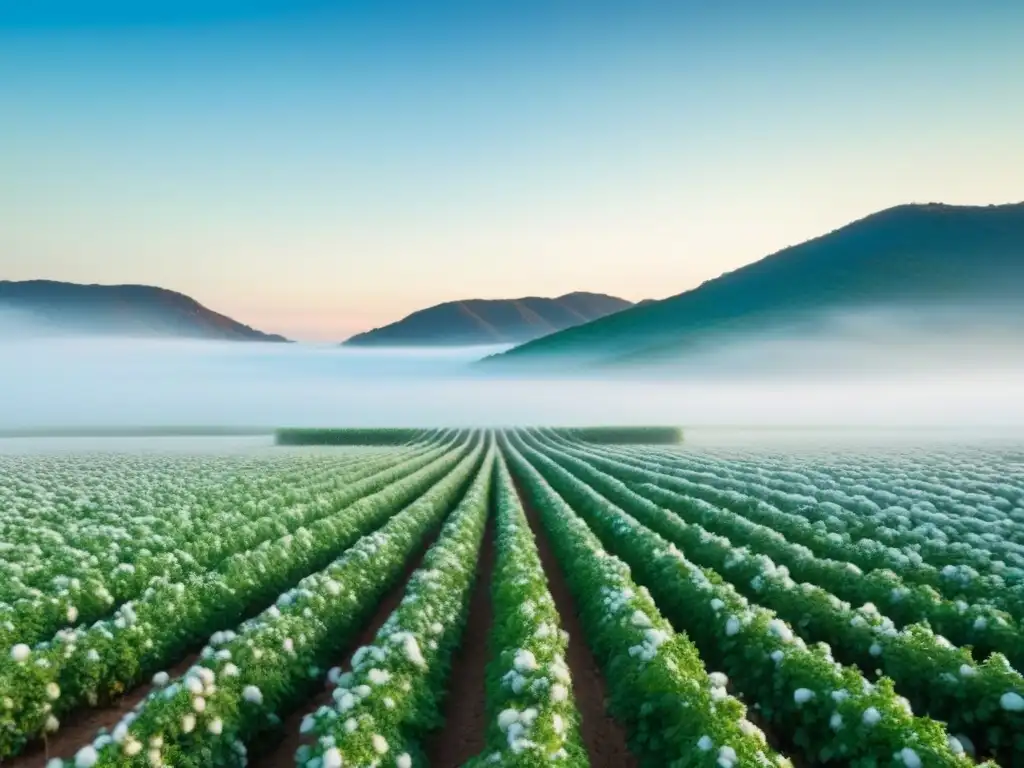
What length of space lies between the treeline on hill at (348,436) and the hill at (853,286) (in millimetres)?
87508

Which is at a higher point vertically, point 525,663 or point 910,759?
point 525,663

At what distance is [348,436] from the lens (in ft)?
290

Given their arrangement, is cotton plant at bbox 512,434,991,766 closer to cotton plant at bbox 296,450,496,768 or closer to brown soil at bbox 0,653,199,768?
cotton plant at bbox 296,450,496,768

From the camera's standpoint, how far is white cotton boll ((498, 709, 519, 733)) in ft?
22.8

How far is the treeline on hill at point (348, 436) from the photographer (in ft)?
285

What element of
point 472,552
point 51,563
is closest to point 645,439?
point 472,552

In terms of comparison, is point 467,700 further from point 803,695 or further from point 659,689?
point 803,695

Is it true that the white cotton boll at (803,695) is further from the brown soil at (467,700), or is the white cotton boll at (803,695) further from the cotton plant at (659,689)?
the brown soil at (467,700)

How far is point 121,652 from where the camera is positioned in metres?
9.58

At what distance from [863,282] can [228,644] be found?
171273mm

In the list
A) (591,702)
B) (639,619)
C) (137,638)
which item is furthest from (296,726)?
(639,619)

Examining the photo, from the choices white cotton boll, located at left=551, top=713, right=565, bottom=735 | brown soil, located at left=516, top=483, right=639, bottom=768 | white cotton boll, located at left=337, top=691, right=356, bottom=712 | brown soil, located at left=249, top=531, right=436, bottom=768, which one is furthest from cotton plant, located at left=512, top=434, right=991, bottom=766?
brown soil, located at left=249, top=531, right=436, bottom=768

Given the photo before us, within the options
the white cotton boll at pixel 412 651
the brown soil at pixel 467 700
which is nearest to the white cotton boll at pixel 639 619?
the brown soil at pixel 467 700

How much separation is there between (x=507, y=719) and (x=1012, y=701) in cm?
534
